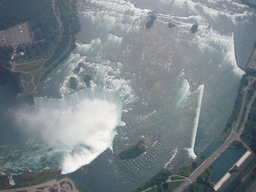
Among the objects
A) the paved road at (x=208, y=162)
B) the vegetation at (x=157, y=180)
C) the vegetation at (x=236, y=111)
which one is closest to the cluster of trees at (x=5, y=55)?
the vegetation at (x=157, y=180)

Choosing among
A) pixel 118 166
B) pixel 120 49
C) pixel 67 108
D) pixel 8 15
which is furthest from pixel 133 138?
pixel 8 15

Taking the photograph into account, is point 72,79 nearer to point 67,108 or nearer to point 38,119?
point 67,108

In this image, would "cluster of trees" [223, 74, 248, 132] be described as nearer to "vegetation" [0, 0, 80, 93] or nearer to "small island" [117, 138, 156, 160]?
"small island" [117, 138, 156, 160]

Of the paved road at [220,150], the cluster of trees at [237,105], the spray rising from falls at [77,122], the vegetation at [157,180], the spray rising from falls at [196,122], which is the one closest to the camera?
the vegetation at [157,180]

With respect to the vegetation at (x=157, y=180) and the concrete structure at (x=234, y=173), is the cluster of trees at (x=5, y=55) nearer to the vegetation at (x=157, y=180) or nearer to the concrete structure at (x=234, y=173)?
the vegetation at (x=157, y=180)

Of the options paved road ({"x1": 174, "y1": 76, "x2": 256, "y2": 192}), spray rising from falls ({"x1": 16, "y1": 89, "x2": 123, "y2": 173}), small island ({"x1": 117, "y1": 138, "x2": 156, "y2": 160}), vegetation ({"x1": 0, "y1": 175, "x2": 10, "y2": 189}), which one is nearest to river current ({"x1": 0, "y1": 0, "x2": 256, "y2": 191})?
spray rising from falls ({"x1": 16, "y1": 89, "x2": 123, "y2": 173})

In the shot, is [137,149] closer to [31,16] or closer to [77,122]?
[77,122]

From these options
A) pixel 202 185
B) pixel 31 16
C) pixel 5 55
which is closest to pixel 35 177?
pixel 5 55
